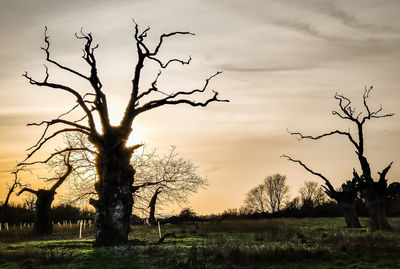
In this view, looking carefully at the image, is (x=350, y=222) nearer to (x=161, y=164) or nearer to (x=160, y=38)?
(x=161, y=164)

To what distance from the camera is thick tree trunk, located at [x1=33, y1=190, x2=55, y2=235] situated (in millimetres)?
34062

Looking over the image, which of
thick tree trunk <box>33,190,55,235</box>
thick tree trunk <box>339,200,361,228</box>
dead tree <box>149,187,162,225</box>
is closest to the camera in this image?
thick tree trunk <box>33,190,55,235</box>

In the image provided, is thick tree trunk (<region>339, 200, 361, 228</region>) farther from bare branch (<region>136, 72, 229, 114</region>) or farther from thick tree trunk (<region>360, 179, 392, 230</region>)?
bare branch (<region>136, 72, 229, 114</region>)

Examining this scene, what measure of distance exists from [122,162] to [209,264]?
997cm

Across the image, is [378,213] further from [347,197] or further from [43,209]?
[43,209]

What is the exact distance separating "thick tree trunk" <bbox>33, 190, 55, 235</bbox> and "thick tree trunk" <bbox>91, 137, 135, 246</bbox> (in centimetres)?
1307

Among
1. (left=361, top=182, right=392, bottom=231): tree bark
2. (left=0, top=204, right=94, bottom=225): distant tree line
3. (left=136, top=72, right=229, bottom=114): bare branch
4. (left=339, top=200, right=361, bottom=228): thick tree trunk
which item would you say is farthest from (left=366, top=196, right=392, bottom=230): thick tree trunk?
(left=0, top=204, right=94, bottom=225): distant tree line

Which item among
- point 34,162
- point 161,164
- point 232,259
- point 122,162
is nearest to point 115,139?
point 122,162

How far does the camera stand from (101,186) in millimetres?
23094

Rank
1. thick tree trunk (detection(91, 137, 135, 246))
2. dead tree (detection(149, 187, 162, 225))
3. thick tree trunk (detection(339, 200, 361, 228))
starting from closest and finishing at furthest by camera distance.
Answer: thick tree trunk (detection(91, 137, 135, 246)) → thick tree trunk (detection(339, 200, 361, 228)) → dead tree (detection(149, 187, 162, 225))

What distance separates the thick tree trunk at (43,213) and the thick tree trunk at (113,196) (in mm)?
13073

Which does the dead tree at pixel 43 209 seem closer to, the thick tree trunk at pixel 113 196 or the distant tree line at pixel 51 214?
the thick tree trunk at pixel 113 196

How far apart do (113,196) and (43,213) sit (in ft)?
47.1

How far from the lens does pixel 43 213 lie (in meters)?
34.5
